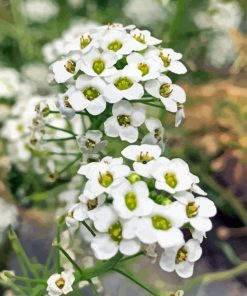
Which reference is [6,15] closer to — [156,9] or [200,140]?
[156,9]

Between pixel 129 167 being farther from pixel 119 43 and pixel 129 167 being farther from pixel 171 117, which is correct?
pixel 171 117

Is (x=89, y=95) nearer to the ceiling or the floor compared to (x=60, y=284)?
nearer to the ceiling

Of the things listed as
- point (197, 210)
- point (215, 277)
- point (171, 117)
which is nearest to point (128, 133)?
point (197, 210)

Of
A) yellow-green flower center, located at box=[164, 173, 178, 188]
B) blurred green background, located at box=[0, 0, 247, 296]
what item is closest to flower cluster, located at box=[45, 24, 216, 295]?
yellow-green flower center, located at box=[164, 173, 178, 188]

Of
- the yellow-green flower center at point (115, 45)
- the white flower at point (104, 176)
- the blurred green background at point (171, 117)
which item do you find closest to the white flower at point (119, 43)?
the yellow-green flower center at point (115, 45)

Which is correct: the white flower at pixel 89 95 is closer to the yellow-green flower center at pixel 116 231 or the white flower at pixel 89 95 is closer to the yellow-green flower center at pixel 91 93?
the yellow-green flower center at pixel 91 93

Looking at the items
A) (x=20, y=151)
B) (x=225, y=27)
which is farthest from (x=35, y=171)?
(x=225, y=27)
